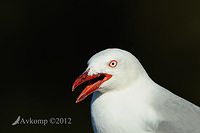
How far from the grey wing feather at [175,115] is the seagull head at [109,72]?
0.63 ft

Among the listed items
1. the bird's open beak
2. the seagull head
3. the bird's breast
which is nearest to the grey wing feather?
the bird's breast

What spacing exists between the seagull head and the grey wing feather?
19 cm

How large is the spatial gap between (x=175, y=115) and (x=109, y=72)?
0.41 metres

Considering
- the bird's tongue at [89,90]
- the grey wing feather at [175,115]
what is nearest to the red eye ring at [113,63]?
the bird's tongue at [89,90]

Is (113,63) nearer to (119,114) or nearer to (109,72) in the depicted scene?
(109,72)

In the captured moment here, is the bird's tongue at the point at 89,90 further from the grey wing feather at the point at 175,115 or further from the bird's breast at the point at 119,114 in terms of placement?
the grey wing feather at the point at 175,115

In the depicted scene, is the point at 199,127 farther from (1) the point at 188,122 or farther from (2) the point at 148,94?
(2) the point at 148,94

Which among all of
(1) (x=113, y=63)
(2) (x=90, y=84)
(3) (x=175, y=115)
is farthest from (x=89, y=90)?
(3) (x=175, y=115)

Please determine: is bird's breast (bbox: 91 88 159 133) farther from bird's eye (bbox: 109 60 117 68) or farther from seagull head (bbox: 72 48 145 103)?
bird's eye (bbox: 109 60 117 68)

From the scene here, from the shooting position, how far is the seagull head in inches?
74.8

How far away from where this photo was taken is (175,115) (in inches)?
77.1

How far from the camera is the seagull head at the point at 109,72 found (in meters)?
1.90

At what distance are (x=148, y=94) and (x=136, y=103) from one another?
95 millimetres

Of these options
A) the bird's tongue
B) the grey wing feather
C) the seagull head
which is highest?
the seagull head
